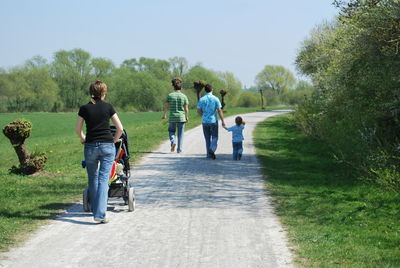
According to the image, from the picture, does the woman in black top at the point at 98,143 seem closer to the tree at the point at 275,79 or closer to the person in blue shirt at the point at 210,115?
the person in blue shirt at the point at 210,115

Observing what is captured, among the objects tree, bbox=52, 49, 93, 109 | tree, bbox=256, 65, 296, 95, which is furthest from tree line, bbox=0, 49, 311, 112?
tree, bbox=256, 65, 296, 95

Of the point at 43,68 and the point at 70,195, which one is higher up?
the point at 43,68

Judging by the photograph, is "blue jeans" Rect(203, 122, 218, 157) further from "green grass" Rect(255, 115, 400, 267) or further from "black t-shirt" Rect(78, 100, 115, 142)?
"black t-shirt" Rect(78, 100, 115, 142)

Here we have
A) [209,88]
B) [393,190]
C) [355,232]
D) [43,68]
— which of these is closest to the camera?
[355,232]

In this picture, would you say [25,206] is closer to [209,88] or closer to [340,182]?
[340,182]

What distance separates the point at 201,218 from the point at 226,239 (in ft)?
3.80

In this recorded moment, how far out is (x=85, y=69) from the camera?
91.3m

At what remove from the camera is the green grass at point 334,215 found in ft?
18.2

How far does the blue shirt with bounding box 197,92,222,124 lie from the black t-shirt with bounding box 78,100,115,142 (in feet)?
24.3

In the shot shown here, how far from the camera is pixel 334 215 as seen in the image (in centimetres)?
758

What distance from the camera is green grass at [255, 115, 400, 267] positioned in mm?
5547

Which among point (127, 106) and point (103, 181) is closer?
point (103, 181)

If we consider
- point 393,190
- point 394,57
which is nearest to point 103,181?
point 393,190

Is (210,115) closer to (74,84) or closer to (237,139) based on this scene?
(237,139)
